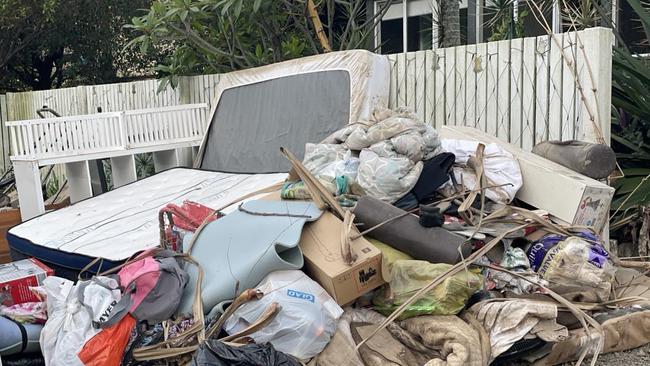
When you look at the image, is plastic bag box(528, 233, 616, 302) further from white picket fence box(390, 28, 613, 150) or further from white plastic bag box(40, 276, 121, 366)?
white plastic bag box(40, 276, 121, 366)

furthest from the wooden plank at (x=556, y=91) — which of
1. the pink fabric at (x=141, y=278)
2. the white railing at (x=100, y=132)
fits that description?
the white railing at (x=100, y=132)

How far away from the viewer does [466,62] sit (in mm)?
4914

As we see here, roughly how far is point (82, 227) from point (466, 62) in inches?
124

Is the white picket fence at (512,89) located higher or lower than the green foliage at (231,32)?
lower

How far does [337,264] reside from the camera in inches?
125

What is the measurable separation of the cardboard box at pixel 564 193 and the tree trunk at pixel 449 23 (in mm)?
3977

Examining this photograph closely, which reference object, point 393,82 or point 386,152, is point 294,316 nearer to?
point 386,152

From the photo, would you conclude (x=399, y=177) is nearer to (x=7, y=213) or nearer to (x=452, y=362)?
(x=452, y=362)

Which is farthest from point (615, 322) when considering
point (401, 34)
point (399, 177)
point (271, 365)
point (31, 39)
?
point (31, 39)

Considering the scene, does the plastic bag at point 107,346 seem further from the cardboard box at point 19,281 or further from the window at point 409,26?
the window at point 409,26

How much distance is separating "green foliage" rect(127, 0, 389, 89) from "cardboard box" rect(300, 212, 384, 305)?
10.6 ft

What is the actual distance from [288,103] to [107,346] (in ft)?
10.6

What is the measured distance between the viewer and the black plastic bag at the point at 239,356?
9.01 ft

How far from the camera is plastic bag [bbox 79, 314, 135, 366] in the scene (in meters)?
3.04
